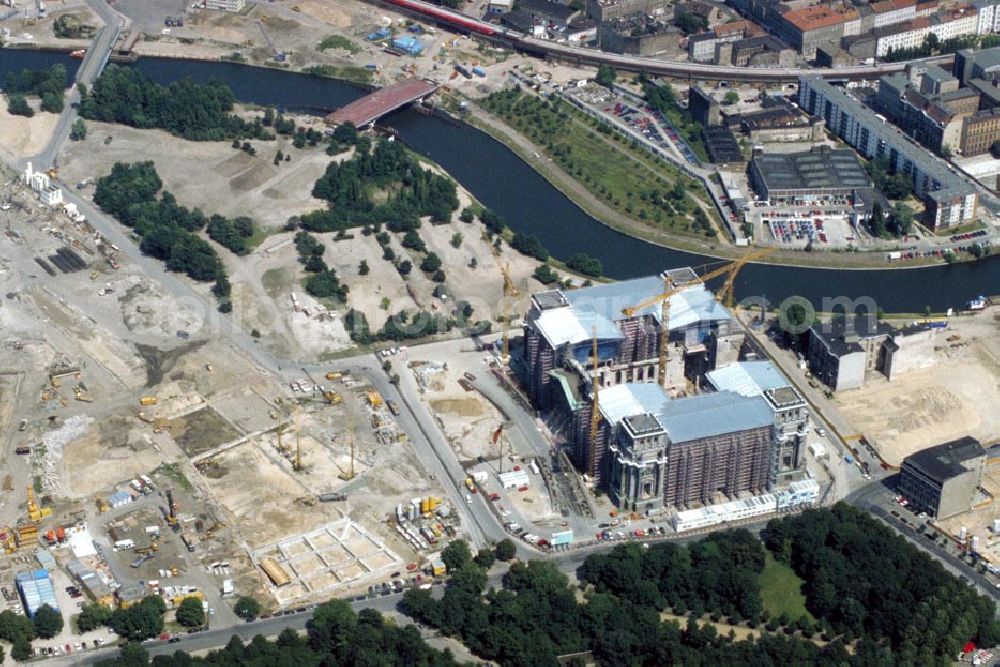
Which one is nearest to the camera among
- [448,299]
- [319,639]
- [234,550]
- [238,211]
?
[319,639]

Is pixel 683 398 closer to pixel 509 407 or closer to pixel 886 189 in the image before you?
pixel 509 407

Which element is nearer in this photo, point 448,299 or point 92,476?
point 92,476

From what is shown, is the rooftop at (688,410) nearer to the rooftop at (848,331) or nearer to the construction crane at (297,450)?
the rooftop at (848,331)

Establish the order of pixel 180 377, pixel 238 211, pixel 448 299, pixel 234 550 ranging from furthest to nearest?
pixel 238 211, pixel 448 299, pixel 180 377, pixel 234 550

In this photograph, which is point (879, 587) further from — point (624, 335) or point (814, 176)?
point (814, 176)

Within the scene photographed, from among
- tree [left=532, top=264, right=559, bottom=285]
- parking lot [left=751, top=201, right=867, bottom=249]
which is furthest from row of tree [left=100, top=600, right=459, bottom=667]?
parking lot [left=751, top=201, right=867, bottom=249]

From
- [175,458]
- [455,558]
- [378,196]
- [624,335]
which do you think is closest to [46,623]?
[175,458]

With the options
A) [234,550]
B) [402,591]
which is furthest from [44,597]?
[402,591]
